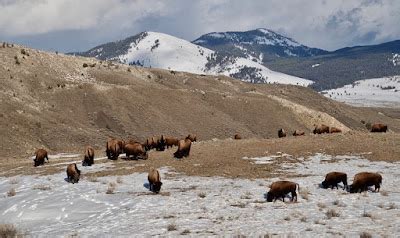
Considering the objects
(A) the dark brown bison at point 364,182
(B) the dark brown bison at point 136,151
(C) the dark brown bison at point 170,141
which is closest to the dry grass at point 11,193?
(B) the dark brown bison at point 136,151

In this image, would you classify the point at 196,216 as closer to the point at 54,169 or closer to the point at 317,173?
the point at 317,173

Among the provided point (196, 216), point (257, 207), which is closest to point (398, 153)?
point (257, 207)

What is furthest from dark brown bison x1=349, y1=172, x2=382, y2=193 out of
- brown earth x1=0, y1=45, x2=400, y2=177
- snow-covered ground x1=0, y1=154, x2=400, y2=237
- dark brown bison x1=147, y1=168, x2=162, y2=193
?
dark brown bison x1=147, y1=168, x2=162, y2=193

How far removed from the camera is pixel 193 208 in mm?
21000

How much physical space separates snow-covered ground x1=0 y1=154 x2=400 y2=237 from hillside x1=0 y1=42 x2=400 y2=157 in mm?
29518

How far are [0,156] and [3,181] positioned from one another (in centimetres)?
2241

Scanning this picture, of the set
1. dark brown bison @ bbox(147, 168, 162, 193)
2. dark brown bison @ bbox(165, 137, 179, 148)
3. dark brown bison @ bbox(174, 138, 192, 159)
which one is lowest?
dark brown bison @ bbox(147, 168, 162, 193)

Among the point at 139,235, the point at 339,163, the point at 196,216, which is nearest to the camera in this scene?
the point at 139,235

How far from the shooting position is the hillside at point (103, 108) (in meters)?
62.0

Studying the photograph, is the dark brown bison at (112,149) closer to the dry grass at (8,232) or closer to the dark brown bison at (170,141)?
the dark brown bison at (170,141)

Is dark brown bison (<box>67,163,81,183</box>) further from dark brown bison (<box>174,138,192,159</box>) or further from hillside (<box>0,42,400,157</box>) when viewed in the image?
hillside (<box>0,42,400,157</box>)

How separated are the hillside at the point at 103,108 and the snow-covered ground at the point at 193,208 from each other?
1162 inches

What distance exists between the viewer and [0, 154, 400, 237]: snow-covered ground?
1764cm

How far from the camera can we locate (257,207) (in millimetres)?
21016
